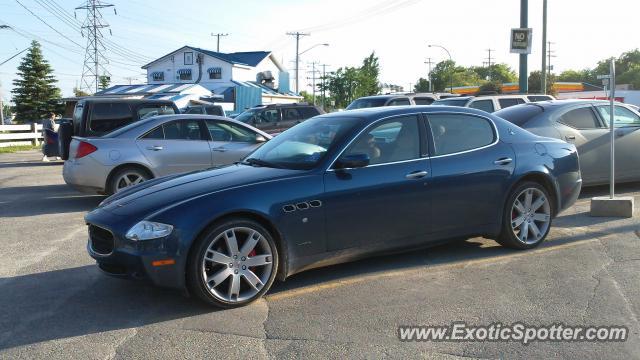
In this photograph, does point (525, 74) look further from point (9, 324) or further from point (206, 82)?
point (206, 82)

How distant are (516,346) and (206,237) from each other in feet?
7.57

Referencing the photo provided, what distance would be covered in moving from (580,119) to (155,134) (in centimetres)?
679

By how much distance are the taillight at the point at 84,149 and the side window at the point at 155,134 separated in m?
0.80

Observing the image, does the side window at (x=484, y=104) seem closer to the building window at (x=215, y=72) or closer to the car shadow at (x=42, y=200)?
the car shadow at (x=42, y=200)

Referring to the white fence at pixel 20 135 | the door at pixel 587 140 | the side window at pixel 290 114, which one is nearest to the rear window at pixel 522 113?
the door at pixel 587 140

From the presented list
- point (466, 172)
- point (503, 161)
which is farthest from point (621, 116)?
point (466, 172)

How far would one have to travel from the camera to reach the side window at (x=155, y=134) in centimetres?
945

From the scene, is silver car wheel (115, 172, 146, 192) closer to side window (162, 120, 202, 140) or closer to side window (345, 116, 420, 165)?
side window (162, 120, 202, 140)

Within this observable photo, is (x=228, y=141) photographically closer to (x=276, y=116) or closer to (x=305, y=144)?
(x=305, y=144)

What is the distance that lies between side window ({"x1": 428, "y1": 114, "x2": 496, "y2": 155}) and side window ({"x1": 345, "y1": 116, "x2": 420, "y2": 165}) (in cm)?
23

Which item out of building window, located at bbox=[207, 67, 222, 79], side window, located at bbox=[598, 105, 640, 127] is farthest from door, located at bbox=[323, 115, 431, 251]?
building window, located at bbox=[207, 67, 222, 79]

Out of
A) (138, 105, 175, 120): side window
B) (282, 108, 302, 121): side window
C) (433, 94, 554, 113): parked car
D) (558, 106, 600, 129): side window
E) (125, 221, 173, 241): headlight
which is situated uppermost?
(433, 94, 554, 113): parked car

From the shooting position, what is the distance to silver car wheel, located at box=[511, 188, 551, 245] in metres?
6.04

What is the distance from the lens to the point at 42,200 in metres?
10.1
